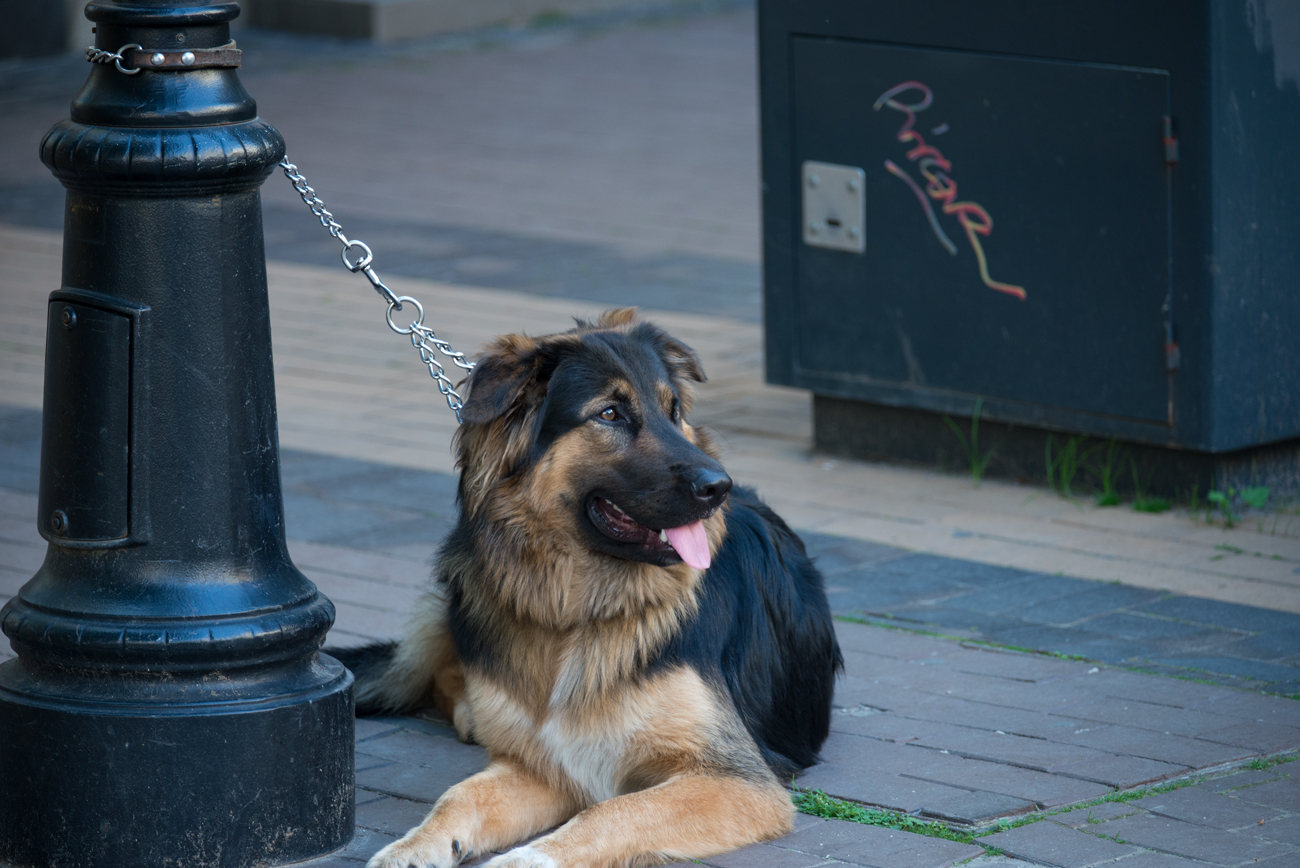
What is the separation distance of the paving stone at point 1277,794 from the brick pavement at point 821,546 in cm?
1

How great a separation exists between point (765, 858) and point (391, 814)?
97 centimetres

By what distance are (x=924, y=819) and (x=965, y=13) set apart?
3836 millimetres

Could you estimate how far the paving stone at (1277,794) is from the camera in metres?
4.03

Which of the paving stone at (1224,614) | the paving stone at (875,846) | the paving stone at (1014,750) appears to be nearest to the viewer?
the paving stone at (875,846)

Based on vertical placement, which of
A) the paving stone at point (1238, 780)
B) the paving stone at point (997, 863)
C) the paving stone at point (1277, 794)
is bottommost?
the paving stone at point (1238, 780)

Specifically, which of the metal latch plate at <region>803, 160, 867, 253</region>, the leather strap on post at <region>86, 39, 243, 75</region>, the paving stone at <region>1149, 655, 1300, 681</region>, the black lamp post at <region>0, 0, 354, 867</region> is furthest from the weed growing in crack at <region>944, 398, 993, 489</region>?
the leather strap on post at <region>86, 39, 243, 75</region>

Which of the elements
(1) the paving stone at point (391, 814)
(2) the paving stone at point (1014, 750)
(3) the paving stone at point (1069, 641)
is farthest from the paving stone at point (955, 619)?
(1) the paving stone at point (391, 814)

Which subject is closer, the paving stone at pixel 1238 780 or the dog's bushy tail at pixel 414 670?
the paving stone at pixel 1238 780

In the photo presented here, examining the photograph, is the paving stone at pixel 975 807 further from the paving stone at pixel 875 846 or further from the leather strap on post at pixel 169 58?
the leather strap on post at pixel 169 58

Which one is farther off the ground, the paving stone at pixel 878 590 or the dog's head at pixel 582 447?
the dog's head at pixel 582 447

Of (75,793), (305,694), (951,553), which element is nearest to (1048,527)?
(951,553)

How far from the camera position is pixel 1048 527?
6520 mm

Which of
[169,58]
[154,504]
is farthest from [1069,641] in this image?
[169,58]

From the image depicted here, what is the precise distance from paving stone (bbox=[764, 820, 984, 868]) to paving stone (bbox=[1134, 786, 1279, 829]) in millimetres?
536
